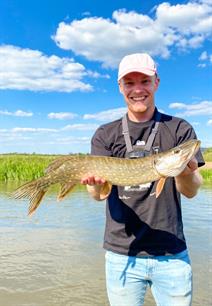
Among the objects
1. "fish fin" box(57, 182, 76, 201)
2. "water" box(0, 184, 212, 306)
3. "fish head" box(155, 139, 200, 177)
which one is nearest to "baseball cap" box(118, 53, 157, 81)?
"fish head" box(155, 139, 200, 177)

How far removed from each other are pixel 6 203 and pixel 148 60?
12.4m

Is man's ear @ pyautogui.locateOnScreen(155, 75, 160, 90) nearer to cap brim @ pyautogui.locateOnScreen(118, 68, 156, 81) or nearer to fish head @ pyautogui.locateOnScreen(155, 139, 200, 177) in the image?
cap brim @ pyautogui.locateOnScreen(118, 68, 156, 81)

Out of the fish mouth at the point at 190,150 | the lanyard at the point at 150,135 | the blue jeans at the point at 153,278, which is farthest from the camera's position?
the lanyard at the point at 150,135

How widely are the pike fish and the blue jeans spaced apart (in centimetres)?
52

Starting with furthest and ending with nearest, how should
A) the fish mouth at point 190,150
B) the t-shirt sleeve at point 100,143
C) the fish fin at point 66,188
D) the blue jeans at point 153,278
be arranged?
the fish fin at point 66,188 → the t-shirt sleeve at point 100,143 → the blue jeans at point 153,278 → the fish mouth at point 190,150

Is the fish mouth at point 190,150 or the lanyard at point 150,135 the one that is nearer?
the fish mouth at point 190,150

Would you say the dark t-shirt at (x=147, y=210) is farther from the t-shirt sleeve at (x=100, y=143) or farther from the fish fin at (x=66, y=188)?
the fish fin at (x=66, y=188)

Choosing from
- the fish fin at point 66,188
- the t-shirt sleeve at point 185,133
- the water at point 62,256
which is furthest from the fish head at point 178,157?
the water at point 62,256

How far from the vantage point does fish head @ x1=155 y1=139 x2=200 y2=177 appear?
301 centimetres

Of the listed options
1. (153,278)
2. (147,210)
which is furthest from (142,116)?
(153,278)

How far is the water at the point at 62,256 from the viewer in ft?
21.3

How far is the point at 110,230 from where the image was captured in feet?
10.8

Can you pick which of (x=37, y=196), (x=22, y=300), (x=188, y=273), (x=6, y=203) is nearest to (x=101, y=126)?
(x=37, y=196)

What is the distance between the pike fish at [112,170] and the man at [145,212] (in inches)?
2.5
